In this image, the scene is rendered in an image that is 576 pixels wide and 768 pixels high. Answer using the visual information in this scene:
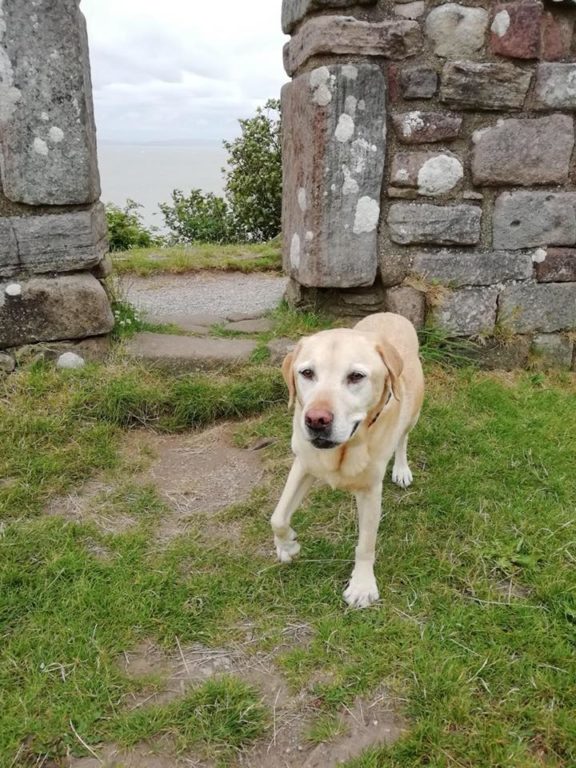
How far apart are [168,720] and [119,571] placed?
28.3 inches

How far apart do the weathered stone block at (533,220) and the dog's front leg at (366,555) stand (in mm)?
2303

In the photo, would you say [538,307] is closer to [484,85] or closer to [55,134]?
[484,85]

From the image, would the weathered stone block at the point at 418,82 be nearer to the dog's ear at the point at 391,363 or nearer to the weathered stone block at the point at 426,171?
the weathered stone block at the point at 426,171

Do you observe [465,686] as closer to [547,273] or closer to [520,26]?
[547,273]

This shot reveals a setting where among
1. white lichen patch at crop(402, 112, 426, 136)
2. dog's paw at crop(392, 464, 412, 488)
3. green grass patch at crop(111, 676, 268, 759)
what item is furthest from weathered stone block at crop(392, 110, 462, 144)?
green grass patch at crop(111, 676, 268, 759)

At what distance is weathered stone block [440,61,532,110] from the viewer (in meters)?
3.61

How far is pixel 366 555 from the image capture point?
2393mm

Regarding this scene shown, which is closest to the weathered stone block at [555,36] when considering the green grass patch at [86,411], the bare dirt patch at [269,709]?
the green grass patch at [86,411]

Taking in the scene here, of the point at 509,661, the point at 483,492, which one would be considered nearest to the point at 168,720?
the point at 509,661

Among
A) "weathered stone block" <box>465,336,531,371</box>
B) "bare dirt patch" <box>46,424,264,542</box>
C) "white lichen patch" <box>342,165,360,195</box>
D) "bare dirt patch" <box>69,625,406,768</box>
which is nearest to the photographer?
"bare dirt patch" <box>69,625,406,768</box>

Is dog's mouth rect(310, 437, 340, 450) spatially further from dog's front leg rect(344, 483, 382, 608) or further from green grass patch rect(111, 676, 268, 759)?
green grass patch rect(111, 676, 268, 759)

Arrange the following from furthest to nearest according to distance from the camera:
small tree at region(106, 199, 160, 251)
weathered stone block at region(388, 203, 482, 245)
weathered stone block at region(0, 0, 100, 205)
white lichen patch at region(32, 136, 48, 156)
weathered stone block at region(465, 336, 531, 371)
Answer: small tree at region(106, 199, 160, 251), weathered stone block at region(465, 336, 531, 371), weathered stone block at region(388, 203, 482, 245), white lichen patch at region(32, 136, 48, 156), weathered stone block at region(0, 0, 100, 205)

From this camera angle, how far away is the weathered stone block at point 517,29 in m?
3.56

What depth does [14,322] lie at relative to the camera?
12.0 ft
